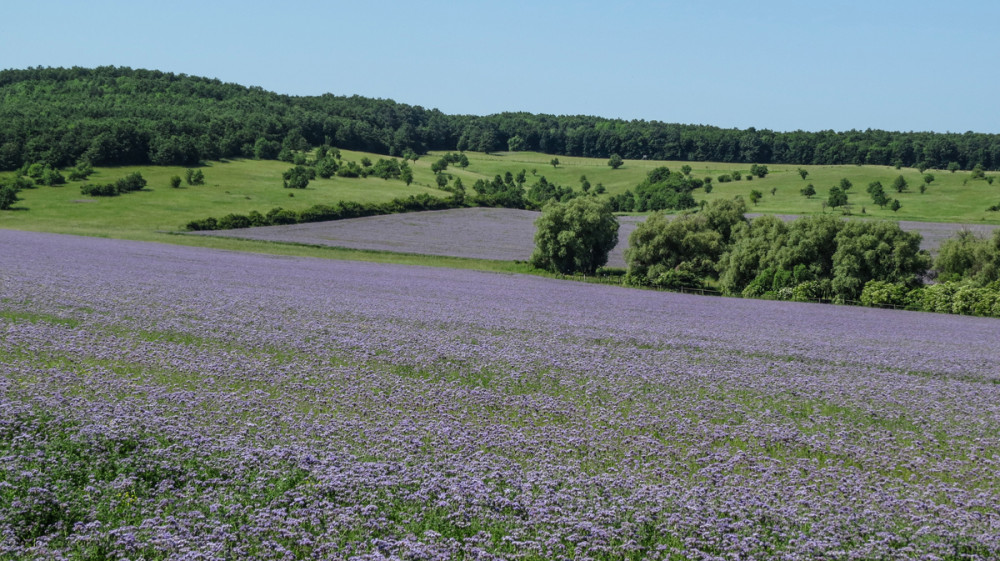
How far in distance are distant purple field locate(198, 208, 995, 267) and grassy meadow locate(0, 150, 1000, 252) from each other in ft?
27.8

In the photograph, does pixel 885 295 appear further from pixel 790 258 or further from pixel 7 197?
pixel 7 197

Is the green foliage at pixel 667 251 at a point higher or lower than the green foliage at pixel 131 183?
lower

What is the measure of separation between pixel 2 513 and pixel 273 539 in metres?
2.90

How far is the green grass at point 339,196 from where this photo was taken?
78.8 metres

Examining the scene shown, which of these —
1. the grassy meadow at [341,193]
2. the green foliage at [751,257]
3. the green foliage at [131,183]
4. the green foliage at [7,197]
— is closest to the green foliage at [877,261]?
the green foliage at [751,257]

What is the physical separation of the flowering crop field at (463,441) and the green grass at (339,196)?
50.8 meters

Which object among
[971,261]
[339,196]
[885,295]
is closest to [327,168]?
[339,196]

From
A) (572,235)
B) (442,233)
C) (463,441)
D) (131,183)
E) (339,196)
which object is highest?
(131,183)

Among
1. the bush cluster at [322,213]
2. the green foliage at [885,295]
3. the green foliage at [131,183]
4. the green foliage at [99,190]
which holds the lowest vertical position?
the green foliage at [885,295]

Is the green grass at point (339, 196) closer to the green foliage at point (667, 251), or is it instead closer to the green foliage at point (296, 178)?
the green foliage at point (296, 178)

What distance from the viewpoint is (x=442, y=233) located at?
9544 cm

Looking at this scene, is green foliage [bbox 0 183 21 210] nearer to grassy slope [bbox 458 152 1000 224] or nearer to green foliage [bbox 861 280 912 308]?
grassy slope [bbox 458 152 1000 224]

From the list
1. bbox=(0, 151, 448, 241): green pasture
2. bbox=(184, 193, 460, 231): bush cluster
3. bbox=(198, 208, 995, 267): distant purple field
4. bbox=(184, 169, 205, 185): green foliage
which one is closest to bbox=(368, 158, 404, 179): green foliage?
bbox=(0, 151, 448, 241): green pasture

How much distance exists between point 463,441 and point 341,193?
10575cm
